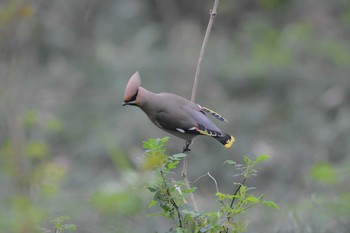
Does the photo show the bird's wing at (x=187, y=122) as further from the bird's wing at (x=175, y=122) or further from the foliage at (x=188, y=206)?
the foliage at (x=188, y=206)

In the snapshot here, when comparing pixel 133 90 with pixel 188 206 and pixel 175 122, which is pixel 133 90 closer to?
pixel 175 122

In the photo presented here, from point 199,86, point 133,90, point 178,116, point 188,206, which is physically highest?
point 199,86

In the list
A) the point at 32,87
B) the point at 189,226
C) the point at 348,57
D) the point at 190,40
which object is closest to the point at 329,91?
the point at 348,57

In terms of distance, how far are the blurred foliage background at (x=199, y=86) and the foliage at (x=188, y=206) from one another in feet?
6.38

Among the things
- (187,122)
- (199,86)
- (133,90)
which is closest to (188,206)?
(133,90)

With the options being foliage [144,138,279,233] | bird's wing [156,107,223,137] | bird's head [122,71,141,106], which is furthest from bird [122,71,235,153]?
foliage [144,138,279,233]

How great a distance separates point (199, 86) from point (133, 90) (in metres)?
5.75

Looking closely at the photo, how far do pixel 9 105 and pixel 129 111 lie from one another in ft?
18.5

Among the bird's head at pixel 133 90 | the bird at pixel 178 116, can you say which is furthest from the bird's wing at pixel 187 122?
the bird's head at pixel 133 90

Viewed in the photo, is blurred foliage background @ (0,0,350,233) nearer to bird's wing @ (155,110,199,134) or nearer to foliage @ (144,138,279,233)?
bird's wing @ (155,110,199,134)

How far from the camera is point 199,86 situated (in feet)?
31.6

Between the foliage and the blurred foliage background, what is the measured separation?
195 cm

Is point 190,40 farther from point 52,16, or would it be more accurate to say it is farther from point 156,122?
point 156,122

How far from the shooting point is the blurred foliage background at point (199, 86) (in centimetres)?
789
